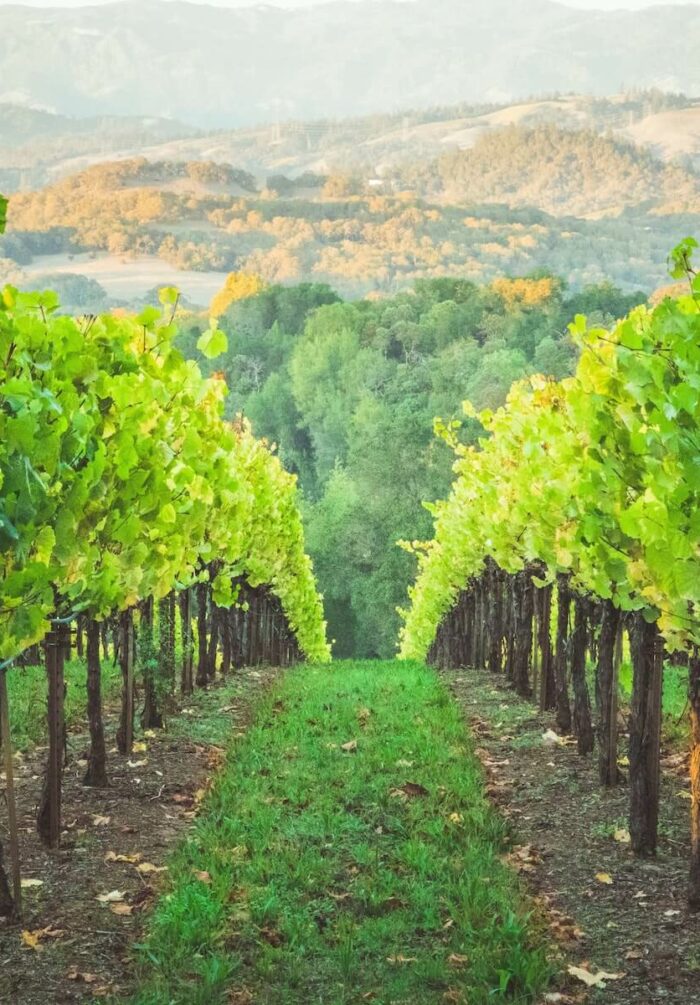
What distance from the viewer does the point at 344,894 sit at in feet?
26.9

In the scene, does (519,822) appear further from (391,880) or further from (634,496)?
(634,496)

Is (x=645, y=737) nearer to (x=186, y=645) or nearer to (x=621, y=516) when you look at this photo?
(x=621, y=516)

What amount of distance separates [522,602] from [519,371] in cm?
7216

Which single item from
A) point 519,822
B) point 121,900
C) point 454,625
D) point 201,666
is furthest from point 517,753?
point 454,625

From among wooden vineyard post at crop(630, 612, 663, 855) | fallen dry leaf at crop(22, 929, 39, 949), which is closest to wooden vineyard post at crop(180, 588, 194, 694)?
wooden vineyard post at crop(630, 612, 663, 855)

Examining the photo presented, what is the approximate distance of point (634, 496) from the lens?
29.5 feet

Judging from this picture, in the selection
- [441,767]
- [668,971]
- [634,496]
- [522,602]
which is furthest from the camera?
[522,602]

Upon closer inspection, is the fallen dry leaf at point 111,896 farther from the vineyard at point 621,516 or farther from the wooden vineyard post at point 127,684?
the wooden vineyard post at point 127,684

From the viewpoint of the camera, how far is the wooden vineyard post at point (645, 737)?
8.77 metres

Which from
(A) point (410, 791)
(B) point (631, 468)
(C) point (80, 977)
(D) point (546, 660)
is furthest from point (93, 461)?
(D) point (546, 660)

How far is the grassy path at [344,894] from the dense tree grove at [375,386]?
58686 millimetres

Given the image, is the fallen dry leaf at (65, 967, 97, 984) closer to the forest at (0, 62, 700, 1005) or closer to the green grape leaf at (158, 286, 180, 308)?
the forest at (0, 62, 700, 1005)

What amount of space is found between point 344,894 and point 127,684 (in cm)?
463

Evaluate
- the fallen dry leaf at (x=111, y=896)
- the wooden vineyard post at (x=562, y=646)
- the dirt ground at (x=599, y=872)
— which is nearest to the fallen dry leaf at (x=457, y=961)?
the dirt ground at (x=599, y=872)
